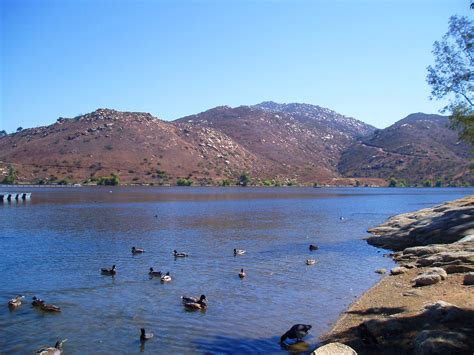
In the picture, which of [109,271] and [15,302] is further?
[109,271]

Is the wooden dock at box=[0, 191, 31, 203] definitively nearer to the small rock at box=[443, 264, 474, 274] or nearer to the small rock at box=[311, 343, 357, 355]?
the small rock at box=[443, 264, 474, 274]

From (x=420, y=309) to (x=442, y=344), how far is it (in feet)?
17.5

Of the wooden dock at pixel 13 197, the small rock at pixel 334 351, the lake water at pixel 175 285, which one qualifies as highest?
the wooden dock at pixel 13 197

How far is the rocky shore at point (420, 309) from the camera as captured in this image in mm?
13184

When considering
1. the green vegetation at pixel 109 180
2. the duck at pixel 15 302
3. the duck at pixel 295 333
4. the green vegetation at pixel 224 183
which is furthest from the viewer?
the green vegetation at pixel 224 183

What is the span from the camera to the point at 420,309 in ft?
56.7

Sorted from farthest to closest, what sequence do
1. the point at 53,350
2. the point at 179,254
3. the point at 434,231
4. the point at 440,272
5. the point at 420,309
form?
1. the point at 434,231
2. the point at 179,254
3. the point at 440,272
4. the point at 420,309
5. the point at 53,350

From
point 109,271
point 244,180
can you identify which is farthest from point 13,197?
point 244,180

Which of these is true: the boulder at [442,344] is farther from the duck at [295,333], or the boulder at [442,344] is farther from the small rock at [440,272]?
the small rock at [440,272]

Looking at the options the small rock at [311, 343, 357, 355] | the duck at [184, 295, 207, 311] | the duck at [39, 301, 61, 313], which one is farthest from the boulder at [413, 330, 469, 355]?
the duck at [39, 301, 61, 313]

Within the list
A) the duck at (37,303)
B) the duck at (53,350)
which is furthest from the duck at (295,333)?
the duck at (37,303)

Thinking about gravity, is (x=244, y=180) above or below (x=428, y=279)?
above

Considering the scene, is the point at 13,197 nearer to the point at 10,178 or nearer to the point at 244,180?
the point at 10,178

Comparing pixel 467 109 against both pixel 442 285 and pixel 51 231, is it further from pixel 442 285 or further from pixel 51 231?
pixel 51 231
